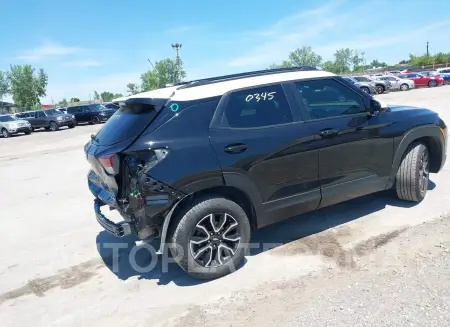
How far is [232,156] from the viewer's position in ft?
11.3

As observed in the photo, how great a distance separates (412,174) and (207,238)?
9.24ft

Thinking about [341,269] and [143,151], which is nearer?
[143,151]

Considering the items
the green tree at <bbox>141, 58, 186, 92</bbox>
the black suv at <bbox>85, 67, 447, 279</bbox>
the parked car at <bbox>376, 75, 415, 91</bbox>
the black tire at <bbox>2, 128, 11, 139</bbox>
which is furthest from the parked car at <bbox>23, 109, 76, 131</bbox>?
the green tree at <bbox>141, 58, 186, 92</bbox>

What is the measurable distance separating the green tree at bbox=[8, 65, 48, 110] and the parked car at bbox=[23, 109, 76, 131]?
44.0 m

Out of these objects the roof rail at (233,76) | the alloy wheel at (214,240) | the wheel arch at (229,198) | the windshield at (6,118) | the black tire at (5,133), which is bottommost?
the alloy wheel at (214,240)

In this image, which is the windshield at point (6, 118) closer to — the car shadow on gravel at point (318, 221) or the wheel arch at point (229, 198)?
the car shadow on gravel at point (318, 221)

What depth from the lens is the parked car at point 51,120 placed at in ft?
90.5

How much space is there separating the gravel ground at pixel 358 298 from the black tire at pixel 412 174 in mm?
1131

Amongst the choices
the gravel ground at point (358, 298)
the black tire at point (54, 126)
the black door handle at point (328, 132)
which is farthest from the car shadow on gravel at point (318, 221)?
the black tire at point (54, 126)

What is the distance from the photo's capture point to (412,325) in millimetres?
2602

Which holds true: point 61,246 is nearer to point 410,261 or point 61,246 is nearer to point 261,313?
point 261,313

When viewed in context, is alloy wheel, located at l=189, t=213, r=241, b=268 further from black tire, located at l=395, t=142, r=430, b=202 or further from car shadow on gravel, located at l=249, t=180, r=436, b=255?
black tire, located at l=395, t=142, r=430, b=202

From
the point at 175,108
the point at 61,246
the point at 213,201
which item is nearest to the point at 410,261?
the point at 213,201

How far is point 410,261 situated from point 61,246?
4005 millimetres
